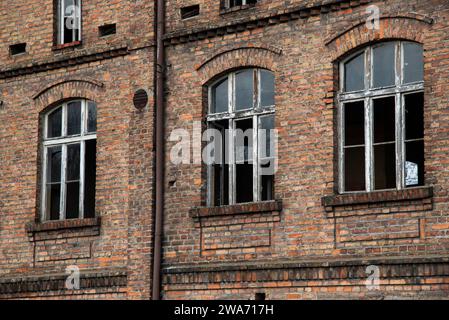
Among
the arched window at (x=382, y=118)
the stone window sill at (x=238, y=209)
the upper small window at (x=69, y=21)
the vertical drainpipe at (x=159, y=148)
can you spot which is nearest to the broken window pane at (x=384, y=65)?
the arched window at (x=382, y=118)

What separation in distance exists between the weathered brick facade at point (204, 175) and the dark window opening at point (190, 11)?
0.12 meters

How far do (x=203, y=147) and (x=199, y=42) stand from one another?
5.79 feet

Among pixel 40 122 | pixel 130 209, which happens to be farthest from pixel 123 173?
pixel 40 122

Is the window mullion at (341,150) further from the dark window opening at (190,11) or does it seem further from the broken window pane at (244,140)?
the dark window opening at (190,11)

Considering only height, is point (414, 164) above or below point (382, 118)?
below

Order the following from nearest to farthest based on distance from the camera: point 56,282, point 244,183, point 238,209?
point 238,209
point 244,183
point 56,282

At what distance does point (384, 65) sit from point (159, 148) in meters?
4.12

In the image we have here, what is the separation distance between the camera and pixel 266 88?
1850cm

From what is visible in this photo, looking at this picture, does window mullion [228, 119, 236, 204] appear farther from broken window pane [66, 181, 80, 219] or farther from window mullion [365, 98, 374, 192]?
broken window pane [66, 181, 80, 219]

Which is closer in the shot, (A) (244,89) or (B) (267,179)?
(B) (267,179)

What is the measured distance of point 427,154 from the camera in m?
16.6

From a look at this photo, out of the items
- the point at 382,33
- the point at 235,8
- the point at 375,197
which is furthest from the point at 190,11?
the point at 375,197

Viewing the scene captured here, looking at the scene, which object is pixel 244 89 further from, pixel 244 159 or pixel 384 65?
pixel 384 65

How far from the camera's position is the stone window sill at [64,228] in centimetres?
1973
